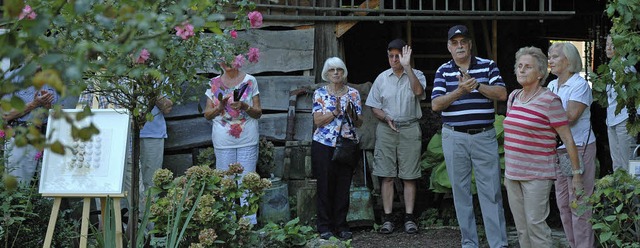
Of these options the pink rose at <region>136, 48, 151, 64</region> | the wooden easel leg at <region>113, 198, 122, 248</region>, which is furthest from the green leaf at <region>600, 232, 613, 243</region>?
the wooden easel leg at <region>113, 198, 122, 248</region>

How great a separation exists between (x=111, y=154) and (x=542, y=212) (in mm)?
2772

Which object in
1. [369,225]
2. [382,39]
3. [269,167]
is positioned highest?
[382,39]

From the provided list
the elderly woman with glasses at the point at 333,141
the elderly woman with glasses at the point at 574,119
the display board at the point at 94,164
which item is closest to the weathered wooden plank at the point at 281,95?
the elderly woman with glasses at the point at 333,141

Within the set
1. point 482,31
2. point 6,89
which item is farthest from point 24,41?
point 482,31

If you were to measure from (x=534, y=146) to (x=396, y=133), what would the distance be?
2421 millimetres

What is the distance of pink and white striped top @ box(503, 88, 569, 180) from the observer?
5.90 meters

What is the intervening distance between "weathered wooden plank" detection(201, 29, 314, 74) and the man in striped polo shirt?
78.9 inches

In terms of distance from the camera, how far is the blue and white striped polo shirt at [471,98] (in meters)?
6.93

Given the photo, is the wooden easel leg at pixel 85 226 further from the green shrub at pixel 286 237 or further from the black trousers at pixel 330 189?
the black trousers at pixel 330 189

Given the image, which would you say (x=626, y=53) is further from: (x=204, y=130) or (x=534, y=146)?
(x=204, y=130)

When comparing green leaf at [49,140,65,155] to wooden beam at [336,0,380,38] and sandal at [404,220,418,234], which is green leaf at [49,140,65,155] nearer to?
sandal at [404,220,418,234]

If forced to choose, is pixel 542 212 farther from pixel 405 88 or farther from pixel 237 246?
pixel 405 88

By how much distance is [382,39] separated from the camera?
35.8 ft

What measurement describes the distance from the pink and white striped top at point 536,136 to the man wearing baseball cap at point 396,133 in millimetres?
2172
